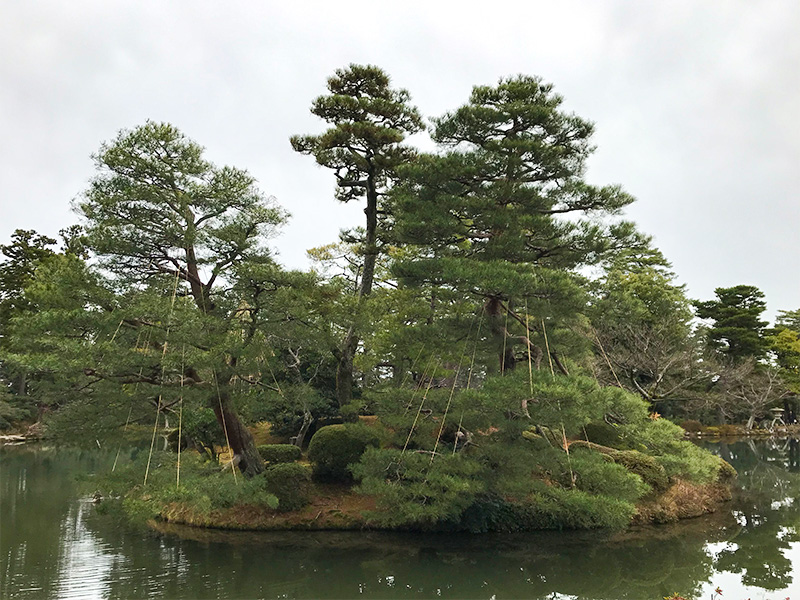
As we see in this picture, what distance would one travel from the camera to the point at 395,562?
748 centimetres

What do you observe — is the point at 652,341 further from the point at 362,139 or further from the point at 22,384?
the point at 22,384

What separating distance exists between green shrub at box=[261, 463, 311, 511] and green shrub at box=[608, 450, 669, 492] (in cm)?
558

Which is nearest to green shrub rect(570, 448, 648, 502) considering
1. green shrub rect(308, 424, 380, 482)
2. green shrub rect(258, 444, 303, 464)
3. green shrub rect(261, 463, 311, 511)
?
green shrub rect(308, 424, 380, 482)

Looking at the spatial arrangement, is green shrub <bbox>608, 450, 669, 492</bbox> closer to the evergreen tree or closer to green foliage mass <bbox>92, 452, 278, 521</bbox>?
green foliage mass <bbox>92, 452, 278, 521</bbox>


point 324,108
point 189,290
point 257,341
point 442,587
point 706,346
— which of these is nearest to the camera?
point 442,587

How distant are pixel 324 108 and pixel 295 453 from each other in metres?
7.36

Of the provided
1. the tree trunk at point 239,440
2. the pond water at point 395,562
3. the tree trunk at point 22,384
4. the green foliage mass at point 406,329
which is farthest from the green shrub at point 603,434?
the tree trunk at point 22,384

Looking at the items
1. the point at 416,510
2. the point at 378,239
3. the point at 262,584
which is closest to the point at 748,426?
the point at 378,239

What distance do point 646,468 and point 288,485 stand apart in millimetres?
6536

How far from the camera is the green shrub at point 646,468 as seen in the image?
9.81m

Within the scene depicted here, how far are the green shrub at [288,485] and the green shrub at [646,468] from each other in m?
5.58

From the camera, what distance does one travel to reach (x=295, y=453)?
10789mm

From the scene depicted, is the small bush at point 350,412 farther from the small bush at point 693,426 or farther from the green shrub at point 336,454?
the small bush at point 693,426

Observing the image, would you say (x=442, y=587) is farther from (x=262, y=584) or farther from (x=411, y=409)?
(x=411, y=409)
